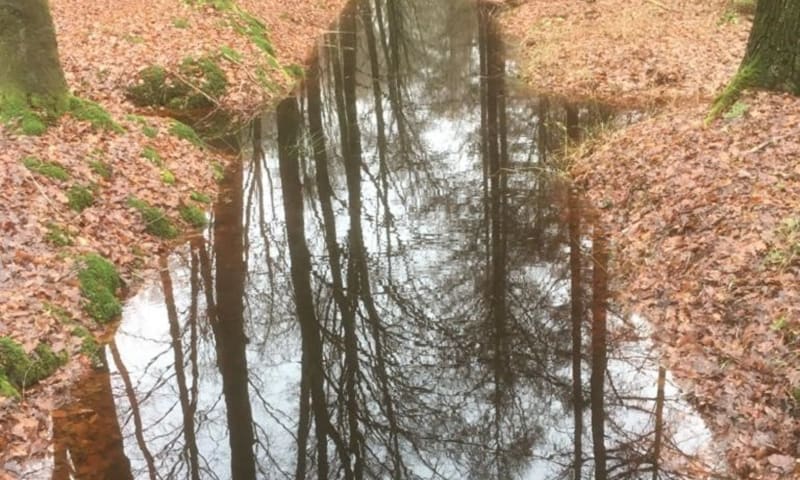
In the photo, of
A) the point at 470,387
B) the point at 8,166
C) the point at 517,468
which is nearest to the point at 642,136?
the point at 470,387

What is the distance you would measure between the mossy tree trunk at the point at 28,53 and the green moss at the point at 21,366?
5.27m

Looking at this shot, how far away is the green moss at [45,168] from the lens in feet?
30.8

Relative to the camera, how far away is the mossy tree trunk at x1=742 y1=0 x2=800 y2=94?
9.71m

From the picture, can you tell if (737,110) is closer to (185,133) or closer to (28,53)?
(185,133)

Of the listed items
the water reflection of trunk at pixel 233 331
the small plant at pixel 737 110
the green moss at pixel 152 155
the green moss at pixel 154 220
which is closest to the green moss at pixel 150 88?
the green moss at pixel 152 155

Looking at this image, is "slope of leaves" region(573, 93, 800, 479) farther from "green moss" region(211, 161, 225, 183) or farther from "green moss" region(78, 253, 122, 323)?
"green moss" region(211, 161, 225, 183)

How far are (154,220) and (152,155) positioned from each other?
1.93 metres

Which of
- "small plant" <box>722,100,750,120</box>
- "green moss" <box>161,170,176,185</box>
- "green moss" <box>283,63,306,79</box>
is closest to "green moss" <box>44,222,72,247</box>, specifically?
"green moss" <box>161,170,176,185</box>

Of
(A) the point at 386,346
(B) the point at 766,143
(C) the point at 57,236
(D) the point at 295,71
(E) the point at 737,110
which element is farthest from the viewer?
(D) the point at 295,71

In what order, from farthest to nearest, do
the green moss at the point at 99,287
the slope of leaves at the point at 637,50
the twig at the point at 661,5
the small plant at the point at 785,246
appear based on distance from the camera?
the twig at the point at 661,5
the slope of leaves at the point at 637,50
the green moss at the point at 99,287
the small plant at the point at 785,246

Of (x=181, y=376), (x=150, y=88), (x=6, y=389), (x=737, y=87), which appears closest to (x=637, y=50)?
(x=737, y=87)

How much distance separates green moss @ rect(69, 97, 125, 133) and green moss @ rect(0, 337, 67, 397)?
5.61 meters

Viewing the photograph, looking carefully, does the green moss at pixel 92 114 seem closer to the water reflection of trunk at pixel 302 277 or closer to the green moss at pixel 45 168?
the green moss at pixel 45 168

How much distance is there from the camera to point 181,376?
7273mm
